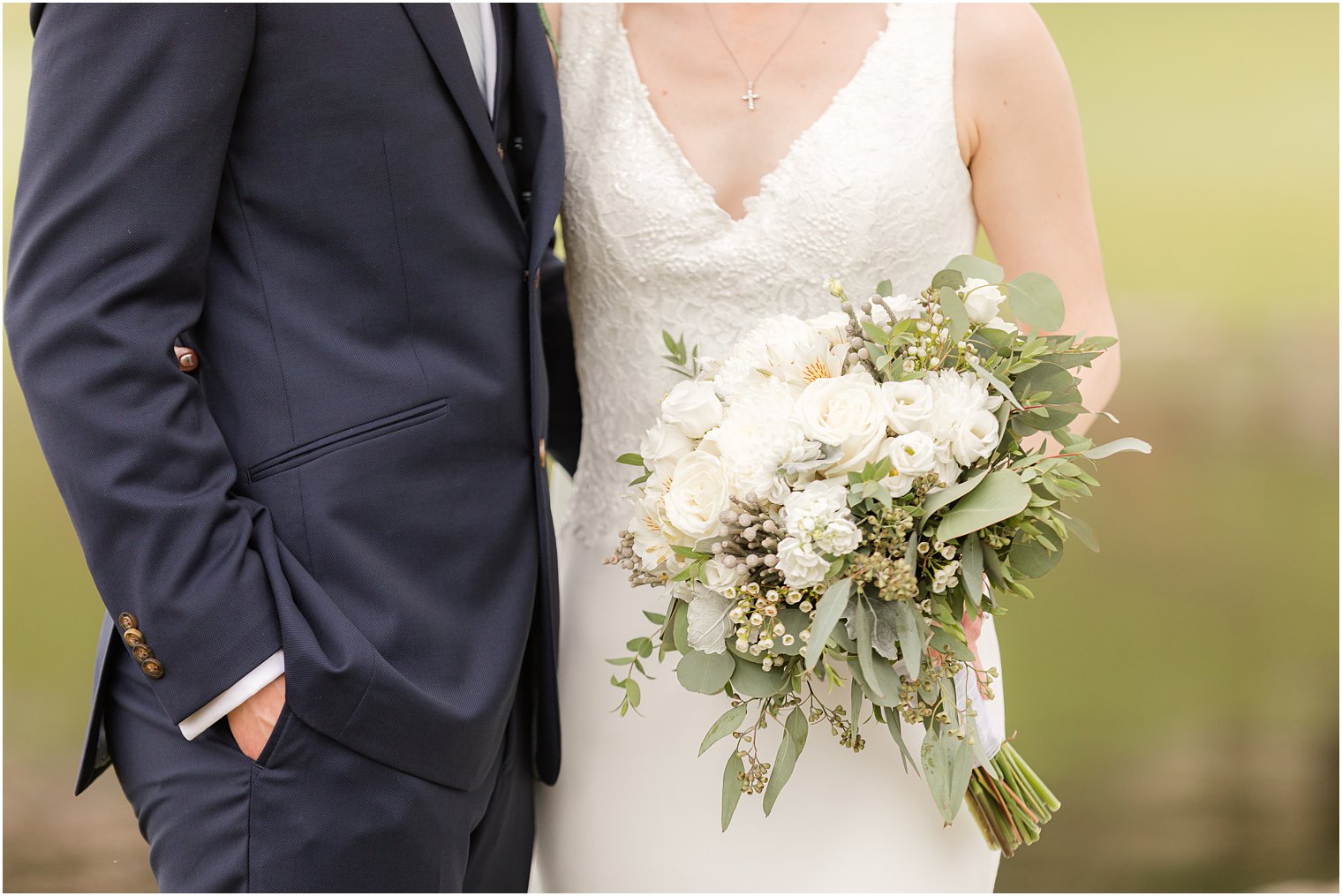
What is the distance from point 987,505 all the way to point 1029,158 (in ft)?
2.72

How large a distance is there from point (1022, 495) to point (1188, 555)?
2915mm

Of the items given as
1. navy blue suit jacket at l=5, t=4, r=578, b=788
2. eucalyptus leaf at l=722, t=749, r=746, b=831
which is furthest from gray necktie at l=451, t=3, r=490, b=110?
eucalyptus leaf at l=722, t=749, r=746, b=831

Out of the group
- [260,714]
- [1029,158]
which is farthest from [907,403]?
[260,714]

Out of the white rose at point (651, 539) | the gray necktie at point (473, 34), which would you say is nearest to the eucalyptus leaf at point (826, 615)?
the white rose at point (651, 539)

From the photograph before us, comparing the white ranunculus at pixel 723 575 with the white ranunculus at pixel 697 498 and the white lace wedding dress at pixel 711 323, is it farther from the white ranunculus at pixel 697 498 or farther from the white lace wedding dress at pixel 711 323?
the white lace wedding dress at pixel 711 323

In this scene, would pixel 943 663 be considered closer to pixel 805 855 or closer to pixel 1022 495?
pixel 1022 495

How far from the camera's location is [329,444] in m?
1.41

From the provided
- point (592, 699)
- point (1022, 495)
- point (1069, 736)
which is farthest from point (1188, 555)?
point (1022, 495)

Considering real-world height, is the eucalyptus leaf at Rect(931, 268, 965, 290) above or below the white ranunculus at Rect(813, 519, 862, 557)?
above

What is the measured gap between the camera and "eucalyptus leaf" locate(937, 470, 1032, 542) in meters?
1.12

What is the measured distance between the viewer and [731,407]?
4.26 feet

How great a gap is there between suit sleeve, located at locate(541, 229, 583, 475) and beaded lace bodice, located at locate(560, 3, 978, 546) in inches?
7.0

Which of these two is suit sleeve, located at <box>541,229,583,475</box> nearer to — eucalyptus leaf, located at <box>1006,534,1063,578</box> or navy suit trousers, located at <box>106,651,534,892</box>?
navy suit trousers, located at <box>106,651,534,892</box>

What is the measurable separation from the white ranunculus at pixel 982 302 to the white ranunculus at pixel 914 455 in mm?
189
